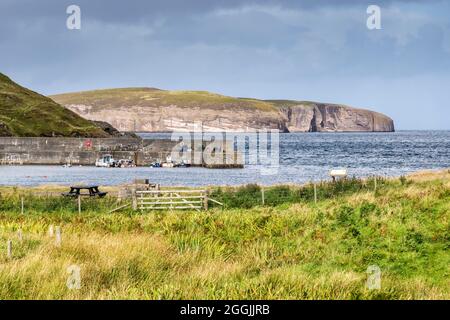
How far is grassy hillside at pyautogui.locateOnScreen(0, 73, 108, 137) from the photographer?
15500 cm

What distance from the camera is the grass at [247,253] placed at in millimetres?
14414

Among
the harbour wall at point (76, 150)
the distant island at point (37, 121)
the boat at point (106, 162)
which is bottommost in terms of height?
the boat at point (106, 162)

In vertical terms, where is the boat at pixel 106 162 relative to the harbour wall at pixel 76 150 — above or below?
below

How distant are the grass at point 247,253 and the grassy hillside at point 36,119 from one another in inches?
4987

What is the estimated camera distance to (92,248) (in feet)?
63.0

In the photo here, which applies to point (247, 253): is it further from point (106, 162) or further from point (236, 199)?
point (106, 162)

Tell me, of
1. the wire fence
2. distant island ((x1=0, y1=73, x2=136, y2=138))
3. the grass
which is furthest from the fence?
distant island ((x1=0, y1=73, x2=136, y2=138))

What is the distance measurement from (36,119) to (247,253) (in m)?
153

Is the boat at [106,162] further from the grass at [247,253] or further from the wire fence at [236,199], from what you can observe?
the grass at [247,253]

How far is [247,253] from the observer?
69.0ft

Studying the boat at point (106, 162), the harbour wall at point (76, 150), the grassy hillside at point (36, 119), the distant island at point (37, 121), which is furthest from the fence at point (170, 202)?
the grassy hillside at point (36, 119)

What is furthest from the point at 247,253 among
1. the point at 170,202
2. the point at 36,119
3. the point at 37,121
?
the point at 36,119
